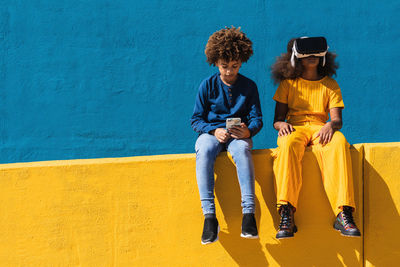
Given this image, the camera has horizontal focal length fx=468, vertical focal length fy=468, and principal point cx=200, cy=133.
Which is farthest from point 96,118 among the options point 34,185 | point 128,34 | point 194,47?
point 34,185

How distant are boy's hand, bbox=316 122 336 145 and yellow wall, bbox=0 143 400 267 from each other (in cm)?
15

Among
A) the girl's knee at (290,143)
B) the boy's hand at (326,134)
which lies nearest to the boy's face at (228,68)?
the girl's knee at (290,143)

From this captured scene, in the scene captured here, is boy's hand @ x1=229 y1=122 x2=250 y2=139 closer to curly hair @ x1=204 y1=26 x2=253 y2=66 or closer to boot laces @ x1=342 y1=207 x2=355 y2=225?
curly hair @ x1=204 y1=26 x2=253 y2=66

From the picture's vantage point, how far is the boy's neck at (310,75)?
377 centimetres

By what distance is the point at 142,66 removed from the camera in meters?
4.78

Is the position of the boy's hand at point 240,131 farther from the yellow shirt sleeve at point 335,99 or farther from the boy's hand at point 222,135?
the yellow shirt sleeve at point 335,99

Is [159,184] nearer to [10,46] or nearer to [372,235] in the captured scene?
[372,235]

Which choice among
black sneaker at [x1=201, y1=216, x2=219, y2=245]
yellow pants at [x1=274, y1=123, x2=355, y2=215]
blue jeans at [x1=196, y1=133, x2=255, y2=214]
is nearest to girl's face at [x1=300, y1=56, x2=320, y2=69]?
yellow pants at [x1=274, y1=123, x2=355, y2=215]

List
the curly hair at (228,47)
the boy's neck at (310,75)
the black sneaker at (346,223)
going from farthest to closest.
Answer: the boy's neck at (310,75) → the curly hair at (228,47) → the black sneaker at (346,223)

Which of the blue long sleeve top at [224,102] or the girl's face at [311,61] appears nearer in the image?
the blue long sleeve top at [224,102]

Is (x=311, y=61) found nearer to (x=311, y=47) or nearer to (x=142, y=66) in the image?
(x=311, y=47)

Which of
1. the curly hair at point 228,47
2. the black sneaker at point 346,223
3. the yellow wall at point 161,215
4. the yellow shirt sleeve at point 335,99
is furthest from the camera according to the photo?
the yellow shirt sleeve at point 335,99

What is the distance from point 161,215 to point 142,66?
1899mm

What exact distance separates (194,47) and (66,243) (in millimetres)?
2398
